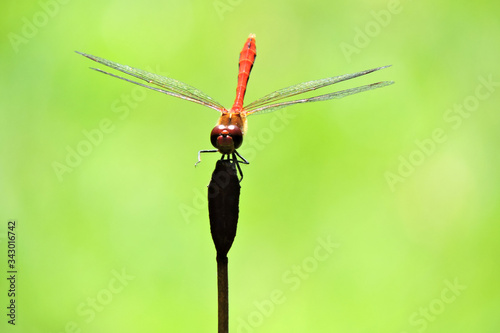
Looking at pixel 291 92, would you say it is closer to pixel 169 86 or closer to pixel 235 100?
pixel 235 100

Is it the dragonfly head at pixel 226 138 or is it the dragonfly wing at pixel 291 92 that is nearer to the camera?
the dragonfly head at pixel 226 138

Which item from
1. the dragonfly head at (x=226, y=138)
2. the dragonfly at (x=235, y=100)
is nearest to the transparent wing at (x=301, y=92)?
the dragonfly at (x=235, y=100)

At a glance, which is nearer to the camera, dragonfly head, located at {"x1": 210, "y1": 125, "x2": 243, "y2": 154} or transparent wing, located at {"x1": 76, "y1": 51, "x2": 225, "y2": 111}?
dragonfly head, located at {"x1": 210, "y1": 125, "x2": 243, "y2": 154}

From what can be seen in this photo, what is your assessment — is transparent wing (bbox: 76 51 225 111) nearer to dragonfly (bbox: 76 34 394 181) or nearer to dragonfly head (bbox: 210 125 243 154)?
dragonfly (bbox: 76 34 394 181)

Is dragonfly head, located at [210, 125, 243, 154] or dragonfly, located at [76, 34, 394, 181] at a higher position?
dragonfly, located at [76, 34, 394, 181]

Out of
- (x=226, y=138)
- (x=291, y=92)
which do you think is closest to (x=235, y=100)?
(x=291, y=92)

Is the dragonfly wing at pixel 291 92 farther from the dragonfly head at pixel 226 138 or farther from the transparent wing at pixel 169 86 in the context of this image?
the dragonfly head at pixel 226 138

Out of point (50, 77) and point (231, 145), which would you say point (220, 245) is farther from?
point (50, 77)

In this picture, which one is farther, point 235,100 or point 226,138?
point 235,100

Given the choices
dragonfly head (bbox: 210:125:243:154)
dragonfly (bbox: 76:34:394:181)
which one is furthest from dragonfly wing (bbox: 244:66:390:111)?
dragonfly head (bbox: 210:125:243:154)
